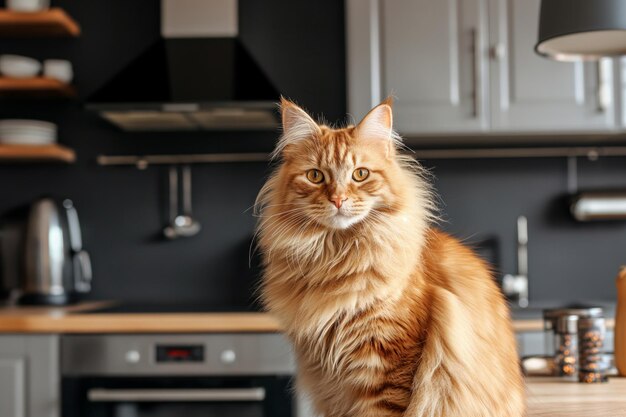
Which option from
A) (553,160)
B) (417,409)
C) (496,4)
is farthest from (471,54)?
(417,409)

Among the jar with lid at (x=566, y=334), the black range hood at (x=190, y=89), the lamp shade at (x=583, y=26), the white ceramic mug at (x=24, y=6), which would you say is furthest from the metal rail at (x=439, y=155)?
the jar with lid at (x=566, y=334)

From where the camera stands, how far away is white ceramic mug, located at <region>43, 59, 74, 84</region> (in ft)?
9.41

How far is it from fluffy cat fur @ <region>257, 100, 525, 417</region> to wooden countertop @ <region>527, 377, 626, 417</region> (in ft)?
0.14

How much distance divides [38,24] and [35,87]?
0.24 metres

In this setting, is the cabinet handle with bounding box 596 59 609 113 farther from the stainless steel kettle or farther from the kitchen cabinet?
the stainless steel kettle

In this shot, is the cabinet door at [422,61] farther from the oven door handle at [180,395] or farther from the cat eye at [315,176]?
the cat eye at [315,176]

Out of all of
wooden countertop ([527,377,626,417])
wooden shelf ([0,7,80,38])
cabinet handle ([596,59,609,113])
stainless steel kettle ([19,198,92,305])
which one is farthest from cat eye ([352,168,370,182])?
wooden shelf ([0,7,80,38])

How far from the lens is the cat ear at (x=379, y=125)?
1.19 metres

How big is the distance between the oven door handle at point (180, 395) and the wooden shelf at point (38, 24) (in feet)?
4.40

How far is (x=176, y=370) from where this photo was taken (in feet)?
7.92

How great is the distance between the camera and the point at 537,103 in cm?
268

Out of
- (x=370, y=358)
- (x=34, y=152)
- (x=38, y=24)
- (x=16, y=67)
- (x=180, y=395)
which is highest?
(x=38, y=24)

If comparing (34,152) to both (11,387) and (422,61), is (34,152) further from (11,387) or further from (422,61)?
(422,61)

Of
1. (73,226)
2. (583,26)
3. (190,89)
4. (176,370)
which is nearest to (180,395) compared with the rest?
(176,370)
